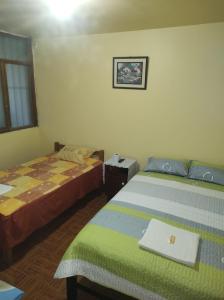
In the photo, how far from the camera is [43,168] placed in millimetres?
3109

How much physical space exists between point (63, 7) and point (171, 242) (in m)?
2.23

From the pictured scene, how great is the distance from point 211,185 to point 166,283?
4.89ft

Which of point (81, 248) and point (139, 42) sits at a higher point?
point (139, 42)

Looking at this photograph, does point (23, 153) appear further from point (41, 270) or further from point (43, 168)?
point (41, 270)

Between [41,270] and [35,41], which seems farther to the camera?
[35,41]

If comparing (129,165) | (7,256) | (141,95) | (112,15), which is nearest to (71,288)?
(7,256)

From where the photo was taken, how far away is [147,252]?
1483 millimetres

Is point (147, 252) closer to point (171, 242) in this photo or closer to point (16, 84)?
point (171, 242)

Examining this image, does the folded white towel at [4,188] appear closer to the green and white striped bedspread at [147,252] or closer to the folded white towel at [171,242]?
the green and white striped bedspread at [147,252]

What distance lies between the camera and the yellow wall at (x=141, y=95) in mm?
2678

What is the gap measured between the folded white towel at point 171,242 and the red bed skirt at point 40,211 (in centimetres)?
124

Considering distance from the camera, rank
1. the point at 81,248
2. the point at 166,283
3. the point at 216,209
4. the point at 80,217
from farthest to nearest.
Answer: the point at 80,217 → the point at 216,209 → the point at 81,248 → the point at 166,283

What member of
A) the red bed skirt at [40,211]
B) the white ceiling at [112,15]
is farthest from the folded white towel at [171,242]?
the white ceiling at [112,15]

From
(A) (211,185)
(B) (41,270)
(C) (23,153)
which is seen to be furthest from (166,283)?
(C) (23,153)
